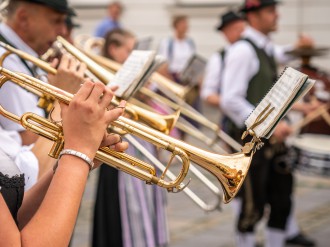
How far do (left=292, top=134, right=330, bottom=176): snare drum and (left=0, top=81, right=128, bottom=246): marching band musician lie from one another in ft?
11.1

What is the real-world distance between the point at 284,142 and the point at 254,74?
21.7 inches

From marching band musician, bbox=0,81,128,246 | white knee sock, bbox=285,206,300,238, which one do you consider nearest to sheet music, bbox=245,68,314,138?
marching band musician, bbox=0,81,128,246

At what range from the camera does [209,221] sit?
22.0 ft

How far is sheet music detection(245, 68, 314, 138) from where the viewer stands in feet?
7.47

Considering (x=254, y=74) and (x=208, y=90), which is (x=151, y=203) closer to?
(x=254, y=74)

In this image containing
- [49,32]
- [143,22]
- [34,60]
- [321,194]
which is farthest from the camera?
[143,22]

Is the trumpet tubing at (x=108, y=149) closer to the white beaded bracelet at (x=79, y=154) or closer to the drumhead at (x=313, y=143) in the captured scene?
the white beaded bracelet at (x=79, y=154)

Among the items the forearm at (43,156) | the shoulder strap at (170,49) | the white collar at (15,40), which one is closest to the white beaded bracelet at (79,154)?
the forearm at (43,156)

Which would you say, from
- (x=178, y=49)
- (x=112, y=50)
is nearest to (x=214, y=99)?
(x=112, y=50)

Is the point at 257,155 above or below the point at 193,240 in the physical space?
above

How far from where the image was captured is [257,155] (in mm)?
5434

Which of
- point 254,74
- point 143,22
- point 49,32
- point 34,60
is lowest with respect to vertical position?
point 34,60

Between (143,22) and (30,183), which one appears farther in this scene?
(143,22)

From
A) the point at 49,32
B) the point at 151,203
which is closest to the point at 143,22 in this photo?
the point at 151,203
